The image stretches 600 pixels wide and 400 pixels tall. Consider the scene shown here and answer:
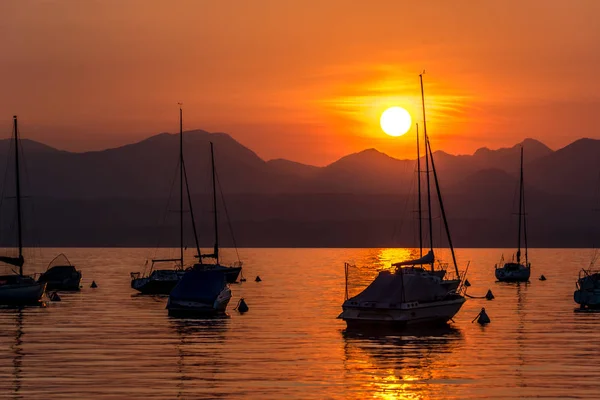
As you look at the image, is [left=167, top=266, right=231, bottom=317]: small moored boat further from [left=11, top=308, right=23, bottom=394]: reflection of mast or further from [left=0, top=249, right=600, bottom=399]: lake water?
[left=11, top=308, right=23, bottom=394]: reflection of mast

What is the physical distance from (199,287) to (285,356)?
94.0 ft

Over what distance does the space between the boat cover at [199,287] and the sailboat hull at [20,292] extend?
18047 millimetres

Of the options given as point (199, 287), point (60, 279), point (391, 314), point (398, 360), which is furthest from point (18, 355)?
point (60, 279)

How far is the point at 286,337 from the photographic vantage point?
66.8 m

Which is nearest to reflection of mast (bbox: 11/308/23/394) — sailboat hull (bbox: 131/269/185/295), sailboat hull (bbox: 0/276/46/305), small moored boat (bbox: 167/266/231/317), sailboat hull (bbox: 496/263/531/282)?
small moored boat (bbox: 167/266/231/317)

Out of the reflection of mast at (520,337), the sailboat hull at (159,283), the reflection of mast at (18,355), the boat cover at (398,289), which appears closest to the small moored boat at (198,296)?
the reflection of mast at (18,355)

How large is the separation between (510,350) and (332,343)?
10398 mm

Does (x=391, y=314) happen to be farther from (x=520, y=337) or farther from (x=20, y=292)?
(x=20, y=292)

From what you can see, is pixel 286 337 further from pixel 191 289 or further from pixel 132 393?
pixel 132 393

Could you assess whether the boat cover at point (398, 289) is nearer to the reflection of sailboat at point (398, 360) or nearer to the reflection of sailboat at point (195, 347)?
the reflection of sailboat at point (398, 360)

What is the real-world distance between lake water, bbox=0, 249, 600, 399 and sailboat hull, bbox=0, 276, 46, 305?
266 centimetres

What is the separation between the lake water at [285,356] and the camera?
43.4m

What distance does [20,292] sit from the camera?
93938mm

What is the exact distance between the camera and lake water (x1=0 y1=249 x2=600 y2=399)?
A: 43.4 meters
